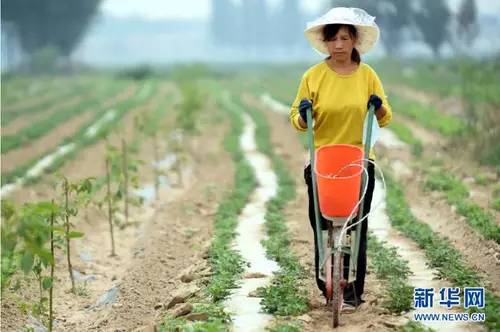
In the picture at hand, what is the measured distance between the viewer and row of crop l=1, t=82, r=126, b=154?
17.6m

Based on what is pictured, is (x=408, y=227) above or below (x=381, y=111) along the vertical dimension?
below

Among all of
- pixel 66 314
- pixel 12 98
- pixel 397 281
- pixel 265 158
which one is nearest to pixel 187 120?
pixel 265 158

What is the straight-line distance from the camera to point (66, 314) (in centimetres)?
698

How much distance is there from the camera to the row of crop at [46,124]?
1756cm

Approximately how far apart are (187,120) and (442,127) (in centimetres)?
510

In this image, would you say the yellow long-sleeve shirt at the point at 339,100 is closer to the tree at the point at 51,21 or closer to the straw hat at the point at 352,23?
the straw hat at the point at 352,23

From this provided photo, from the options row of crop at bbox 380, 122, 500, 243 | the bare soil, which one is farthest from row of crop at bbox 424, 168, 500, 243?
the bare soil

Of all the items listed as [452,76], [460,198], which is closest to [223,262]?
[460,198]

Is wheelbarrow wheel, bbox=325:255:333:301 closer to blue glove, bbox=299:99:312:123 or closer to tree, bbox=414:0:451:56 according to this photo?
blue glove, bbox=299:99:312:123

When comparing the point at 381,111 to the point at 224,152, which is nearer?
the point at 381,111

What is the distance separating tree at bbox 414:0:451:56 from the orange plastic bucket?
2052 cm

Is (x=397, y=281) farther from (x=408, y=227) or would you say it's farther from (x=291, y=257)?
(x=408, y=227)

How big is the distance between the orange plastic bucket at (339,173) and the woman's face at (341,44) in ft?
2.07

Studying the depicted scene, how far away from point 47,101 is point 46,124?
9.41 metres
